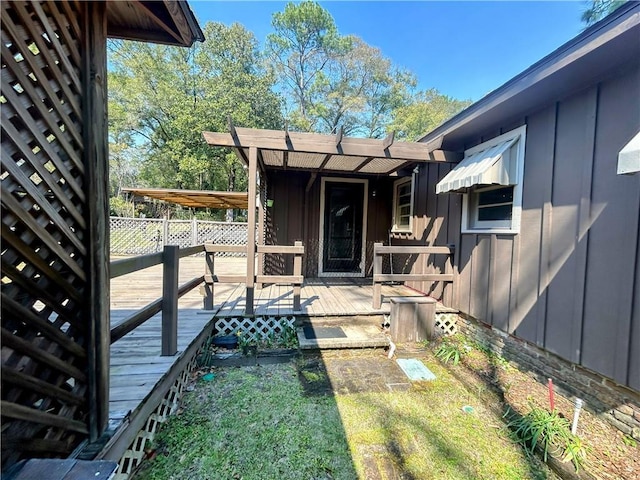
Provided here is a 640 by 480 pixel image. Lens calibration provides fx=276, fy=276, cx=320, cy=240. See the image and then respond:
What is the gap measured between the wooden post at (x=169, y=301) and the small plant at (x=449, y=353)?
2918mm

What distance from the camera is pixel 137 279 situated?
603cm

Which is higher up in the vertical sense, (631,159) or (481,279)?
(631,159)

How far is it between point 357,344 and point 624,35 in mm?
3388

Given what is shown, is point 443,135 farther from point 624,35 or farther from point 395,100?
point 395,100

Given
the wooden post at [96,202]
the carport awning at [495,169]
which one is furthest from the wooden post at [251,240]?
the carport awning at [495,169]

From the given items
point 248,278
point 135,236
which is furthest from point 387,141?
point 135,236

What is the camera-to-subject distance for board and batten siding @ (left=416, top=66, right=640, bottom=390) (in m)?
2.00

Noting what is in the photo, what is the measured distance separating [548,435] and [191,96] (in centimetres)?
1860

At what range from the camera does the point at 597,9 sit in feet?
17.6

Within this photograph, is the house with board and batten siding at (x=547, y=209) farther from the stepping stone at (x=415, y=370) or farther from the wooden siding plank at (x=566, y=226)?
the stepping stone at (x=415, y=370)

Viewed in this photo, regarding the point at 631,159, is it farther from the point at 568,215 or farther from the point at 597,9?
the point at 597,9

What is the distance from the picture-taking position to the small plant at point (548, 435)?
1.89 metres

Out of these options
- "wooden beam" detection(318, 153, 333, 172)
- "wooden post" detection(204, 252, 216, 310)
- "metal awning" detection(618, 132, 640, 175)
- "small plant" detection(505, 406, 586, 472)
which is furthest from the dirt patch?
"wooden beam" detection(318, 153, 333, 172)

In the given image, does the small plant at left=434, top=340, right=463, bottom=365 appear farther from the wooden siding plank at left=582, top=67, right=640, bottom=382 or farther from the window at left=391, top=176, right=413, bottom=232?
the window at left=391, top=176, right=413, bottom=232
